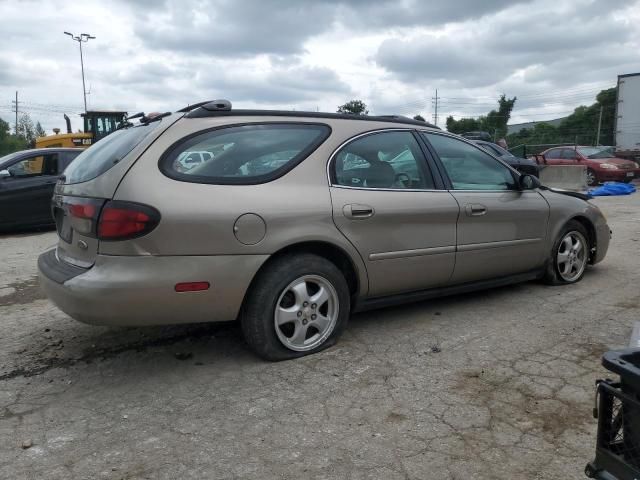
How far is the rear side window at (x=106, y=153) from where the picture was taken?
3.21 m

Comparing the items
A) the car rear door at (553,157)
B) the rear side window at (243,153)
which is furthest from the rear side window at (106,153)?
the car rear door at (553,157)

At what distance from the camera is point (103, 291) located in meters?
2.91

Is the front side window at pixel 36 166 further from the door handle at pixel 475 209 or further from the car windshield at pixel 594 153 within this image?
the car windshield at pixel 594 153

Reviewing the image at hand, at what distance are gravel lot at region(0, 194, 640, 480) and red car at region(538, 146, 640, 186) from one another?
48.3 ft

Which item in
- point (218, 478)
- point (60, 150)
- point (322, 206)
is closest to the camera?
point (218, 478)

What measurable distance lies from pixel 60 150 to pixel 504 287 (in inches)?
317

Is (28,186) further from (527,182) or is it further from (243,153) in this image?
(527,182)

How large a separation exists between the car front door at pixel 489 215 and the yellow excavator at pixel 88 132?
580 inches

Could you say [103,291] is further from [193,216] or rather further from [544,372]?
[544,372]

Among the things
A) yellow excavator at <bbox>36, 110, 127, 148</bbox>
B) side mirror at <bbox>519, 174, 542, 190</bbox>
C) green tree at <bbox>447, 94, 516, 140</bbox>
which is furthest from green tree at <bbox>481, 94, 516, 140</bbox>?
side mirror at <bbox>519, 174, 542, 190</bbox>

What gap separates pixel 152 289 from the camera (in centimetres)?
295

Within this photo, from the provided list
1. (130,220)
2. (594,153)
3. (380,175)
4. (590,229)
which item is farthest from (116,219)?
(594,153)

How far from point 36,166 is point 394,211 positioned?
7.98 meters

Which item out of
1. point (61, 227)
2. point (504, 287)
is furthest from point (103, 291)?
point (504, 287)
